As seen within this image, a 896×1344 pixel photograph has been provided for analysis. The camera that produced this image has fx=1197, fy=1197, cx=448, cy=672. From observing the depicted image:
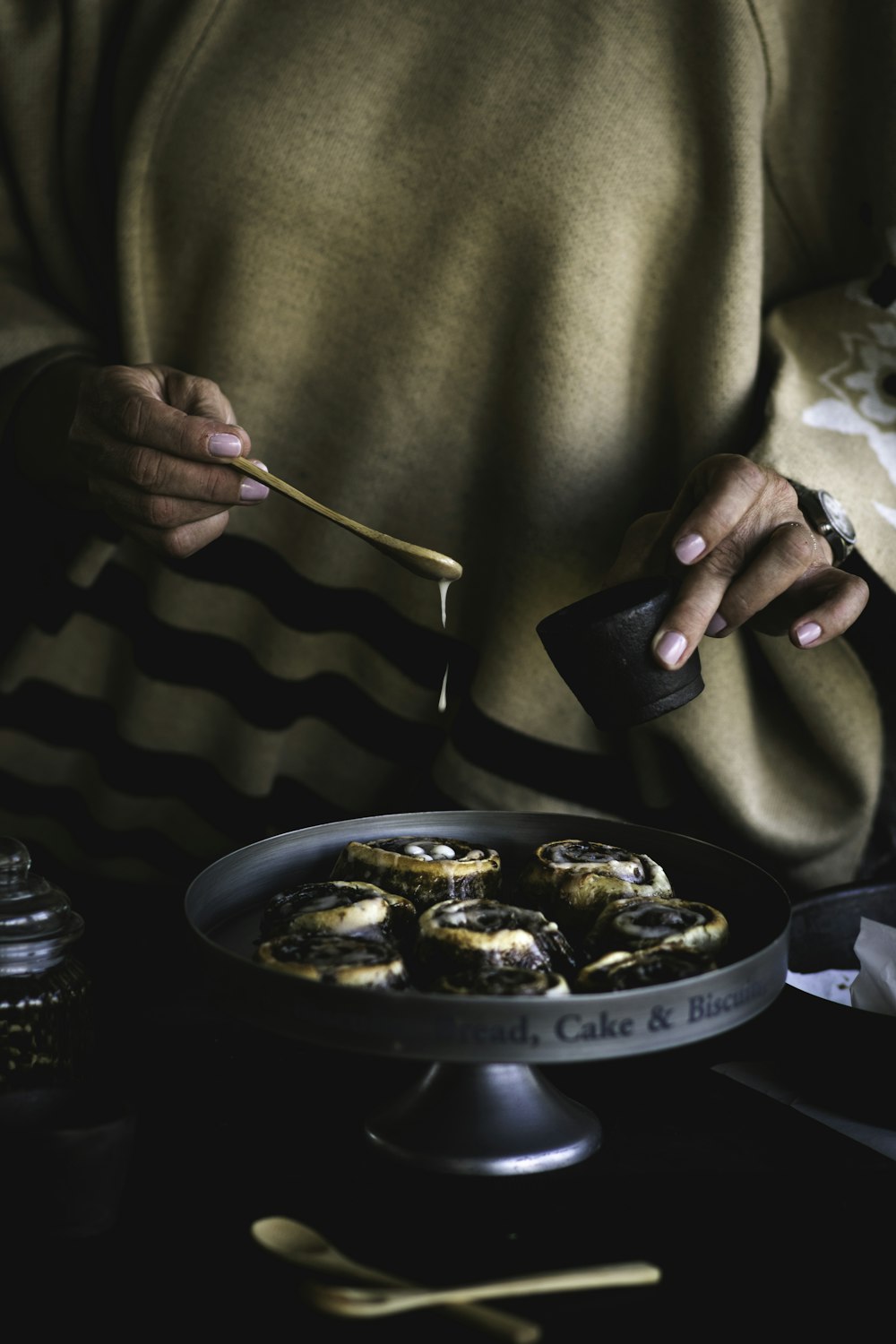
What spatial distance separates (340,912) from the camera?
87cm

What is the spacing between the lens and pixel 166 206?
4.54 feet

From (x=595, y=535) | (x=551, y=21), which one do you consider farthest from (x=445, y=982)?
(x=551, y=21)

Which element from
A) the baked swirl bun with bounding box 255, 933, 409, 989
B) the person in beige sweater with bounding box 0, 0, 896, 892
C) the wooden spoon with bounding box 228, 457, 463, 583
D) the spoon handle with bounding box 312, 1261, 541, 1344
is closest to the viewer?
the spoon handle with bounding box 312, 1261, 541, 1344

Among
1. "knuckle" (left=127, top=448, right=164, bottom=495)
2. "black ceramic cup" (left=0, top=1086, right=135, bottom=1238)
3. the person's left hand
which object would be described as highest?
"knuckle" (left=127, top=448, right=164, bottom=495)

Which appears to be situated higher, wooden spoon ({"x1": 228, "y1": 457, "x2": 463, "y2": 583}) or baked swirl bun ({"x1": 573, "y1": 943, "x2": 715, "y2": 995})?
wooden spoon ({"x1": 228, "y1": 457, "x2": 463, "y2": 583})

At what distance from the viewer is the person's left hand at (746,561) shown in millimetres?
1039

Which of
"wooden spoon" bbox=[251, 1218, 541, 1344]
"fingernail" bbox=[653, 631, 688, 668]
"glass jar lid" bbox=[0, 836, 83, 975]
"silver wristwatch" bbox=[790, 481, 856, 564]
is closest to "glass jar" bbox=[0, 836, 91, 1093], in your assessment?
"glass jar lid" bbox=[0, 836, 83, 975]

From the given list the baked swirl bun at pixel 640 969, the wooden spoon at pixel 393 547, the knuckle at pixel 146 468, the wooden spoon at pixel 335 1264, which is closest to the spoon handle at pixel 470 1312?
the wooden spoon at pixel 335 1264

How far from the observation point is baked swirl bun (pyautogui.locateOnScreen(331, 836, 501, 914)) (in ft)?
3.11

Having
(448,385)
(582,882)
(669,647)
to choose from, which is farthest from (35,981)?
(448,385)

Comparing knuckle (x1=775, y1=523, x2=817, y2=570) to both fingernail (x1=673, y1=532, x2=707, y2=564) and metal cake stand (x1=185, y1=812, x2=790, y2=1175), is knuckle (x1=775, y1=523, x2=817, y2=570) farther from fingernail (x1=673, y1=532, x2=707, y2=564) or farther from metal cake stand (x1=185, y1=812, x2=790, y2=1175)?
metal cake stand (x1=185, y1=812, x2=790, y2=1175)

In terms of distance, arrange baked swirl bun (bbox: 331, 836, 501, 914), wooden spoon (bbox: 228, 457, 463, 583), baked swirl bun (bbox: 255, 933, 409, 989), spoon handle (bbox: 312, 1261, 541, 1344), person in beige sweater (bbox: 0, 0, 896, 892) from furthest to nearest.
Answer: person in beige sweater (bbox: 0, 0, 896, 892)
wooden spoon (bbox: 228, 457, 463, 583)
baked swirl bun (bbox: 331, 836, 501, 914)
baked swirl bun (bbox: 255, 933, 409, 989)
spoon handle (bbox: 312, 1261, 541, 1344)

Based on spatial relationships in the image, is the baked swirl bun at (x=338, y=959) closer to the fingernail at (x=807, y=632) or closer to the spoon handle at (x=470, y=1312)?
the spoon handle at (x=470, y=1312)

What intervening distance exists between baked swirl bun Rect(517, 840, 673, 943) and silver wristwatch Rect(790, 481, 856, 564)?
381mm
